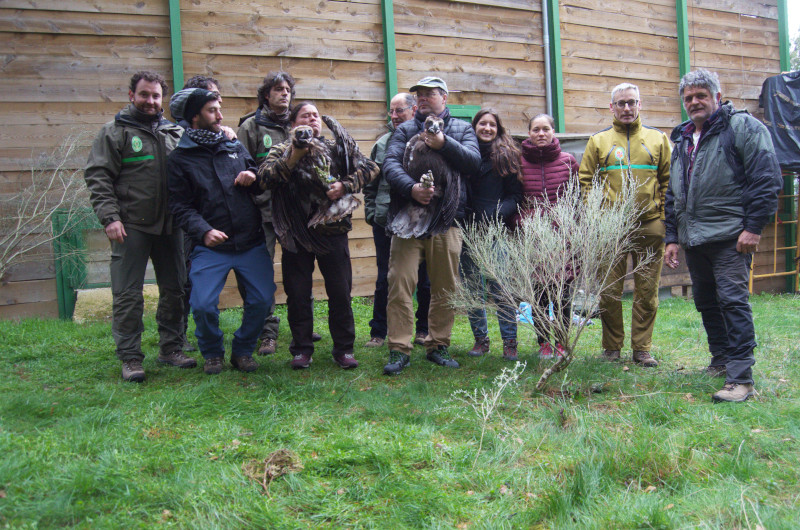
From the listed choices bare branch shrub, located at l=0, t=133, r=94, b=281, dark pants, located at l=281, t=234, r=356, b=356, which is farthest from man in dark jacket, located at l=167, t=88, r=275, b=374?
bare branch shrub, located at l=0, t=133, r=94, b=281

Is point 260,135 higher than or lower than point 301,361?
higher

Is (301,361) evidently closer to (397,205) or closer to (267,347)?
(267,347)

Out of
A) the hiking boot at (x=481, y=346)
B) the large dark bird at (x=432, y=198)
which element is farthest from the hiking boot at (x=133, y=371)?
the hiking boot at (x=481, y=346)

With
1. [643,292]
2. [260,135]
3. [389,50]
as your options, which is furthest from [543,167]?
[389,50]

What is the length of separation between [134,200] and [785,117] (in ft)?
33.6

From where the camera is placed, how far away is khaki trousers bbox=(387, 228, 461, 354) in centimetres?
469

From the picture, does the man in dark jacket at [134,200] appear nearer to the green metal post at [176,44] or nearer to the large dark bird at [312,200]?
the large dark bird at [312,200]

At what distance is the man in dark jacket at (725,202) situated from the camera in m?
4.01

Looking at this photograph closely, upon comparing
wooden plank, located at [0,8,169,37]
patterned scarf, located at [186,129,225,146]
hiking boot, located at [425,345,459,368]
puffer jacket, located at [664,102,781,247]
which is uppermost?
wooden plank, located at [0,8,169,37]

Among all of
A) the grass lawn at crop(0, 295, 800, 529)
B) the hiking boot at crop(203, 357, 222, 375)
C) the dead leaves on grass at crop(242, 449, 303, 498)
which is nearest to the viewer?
the grass lawn at crop(0, 295, 800, 529)

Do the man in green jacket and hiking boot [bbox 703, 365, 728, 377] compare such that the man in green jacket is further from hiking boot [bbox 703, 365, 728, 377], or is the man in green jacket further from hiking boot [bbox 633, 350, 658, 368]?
hiking boot [bbox 703, 365, 728, 377]

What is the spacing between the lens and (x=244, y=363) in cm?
455

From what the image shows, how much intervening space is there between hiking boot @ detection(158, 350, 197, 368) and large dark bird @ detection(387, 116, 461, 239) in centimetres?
180

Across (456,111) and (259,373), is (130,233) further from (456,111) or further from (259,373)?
(456,111)
